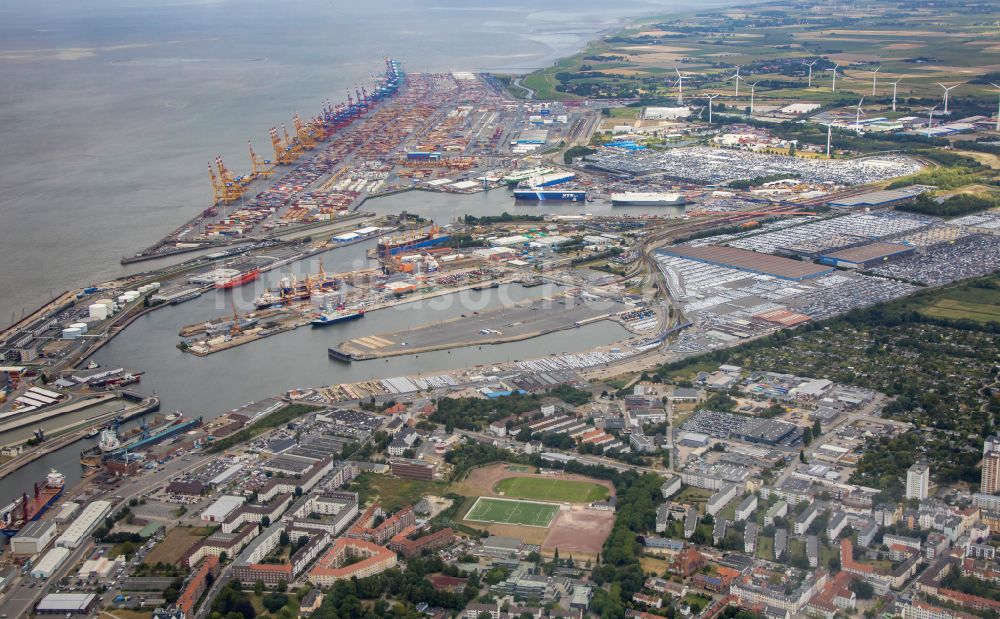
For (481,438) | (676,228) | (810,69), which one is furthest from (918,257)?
(810,69)

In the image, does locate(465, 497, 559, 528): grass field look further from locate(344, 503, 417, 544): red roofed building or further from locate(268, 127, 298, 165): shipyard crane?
locate(268, 127, 298, 165): shipyard crane

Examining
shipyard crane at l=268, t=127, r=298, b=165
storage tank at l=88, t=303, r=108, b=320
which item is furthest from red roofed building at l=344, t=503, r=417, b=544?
shipyard crane at l=268, t=127, r=298, b=165

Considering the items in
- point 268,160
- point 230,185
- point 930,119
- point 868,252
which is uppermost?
point 930,119

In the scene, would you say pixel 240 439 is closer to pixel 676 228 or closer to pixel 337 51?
pixel 676 228

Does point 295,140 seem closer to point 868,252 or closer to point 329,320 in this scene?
point 329,320

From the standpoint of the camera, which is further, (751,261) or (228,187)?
(228,187)

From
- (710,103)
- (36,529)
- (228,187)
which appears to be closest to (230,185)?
(228,187)

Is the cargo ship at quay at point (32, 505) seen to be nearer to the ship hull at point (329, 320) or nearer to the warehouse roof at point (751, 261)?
the ship hull at point (329, 320)
